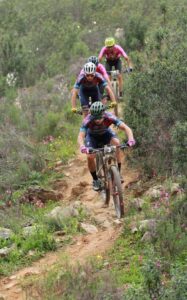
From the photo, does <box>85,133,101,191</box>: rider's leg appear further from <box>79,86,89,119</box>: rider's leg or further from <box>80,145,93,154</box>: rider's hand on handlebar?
<box>79,86,89,119</box>: rider's leg

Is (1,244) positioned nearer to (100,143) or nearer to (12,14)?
(100,143)

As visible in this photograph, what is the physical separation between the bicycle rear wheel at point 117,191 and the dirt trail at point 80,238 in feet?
0.51

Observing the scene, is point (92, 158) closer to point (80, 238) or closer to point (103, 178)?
point (103, 178)

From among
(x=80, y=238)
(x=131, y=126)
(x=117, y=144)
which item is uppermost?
(x=117, y=144)

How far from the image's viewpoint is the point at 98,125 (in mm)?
8117

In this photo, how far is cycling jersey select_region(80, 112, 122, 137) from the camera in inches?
318

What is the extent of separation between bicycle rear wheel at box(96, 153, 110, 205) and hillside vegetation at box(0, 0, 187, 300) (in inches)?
27.5

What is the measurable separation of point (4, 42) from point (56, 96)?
4980 millimetres

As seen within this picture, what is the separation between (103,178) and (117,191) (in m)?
0.81

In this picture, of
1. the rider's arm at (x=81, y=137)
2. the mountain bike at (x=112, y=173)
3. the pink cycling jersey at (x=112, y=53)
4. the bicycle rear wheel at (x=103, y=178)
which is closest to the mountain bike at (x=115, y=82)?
the pink cycling jersey at (x=112, y=53)

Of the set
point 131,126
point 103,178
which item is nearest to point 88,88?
point 131,126

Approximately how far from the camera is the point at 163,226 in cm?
633

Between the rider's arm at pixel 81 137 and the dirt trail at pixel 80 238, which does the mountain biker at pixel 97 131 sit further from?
the dirt trail at pixel 80 238

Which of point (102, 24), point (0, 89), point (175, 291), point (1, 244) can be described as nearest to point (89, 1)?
point (102, 24)
